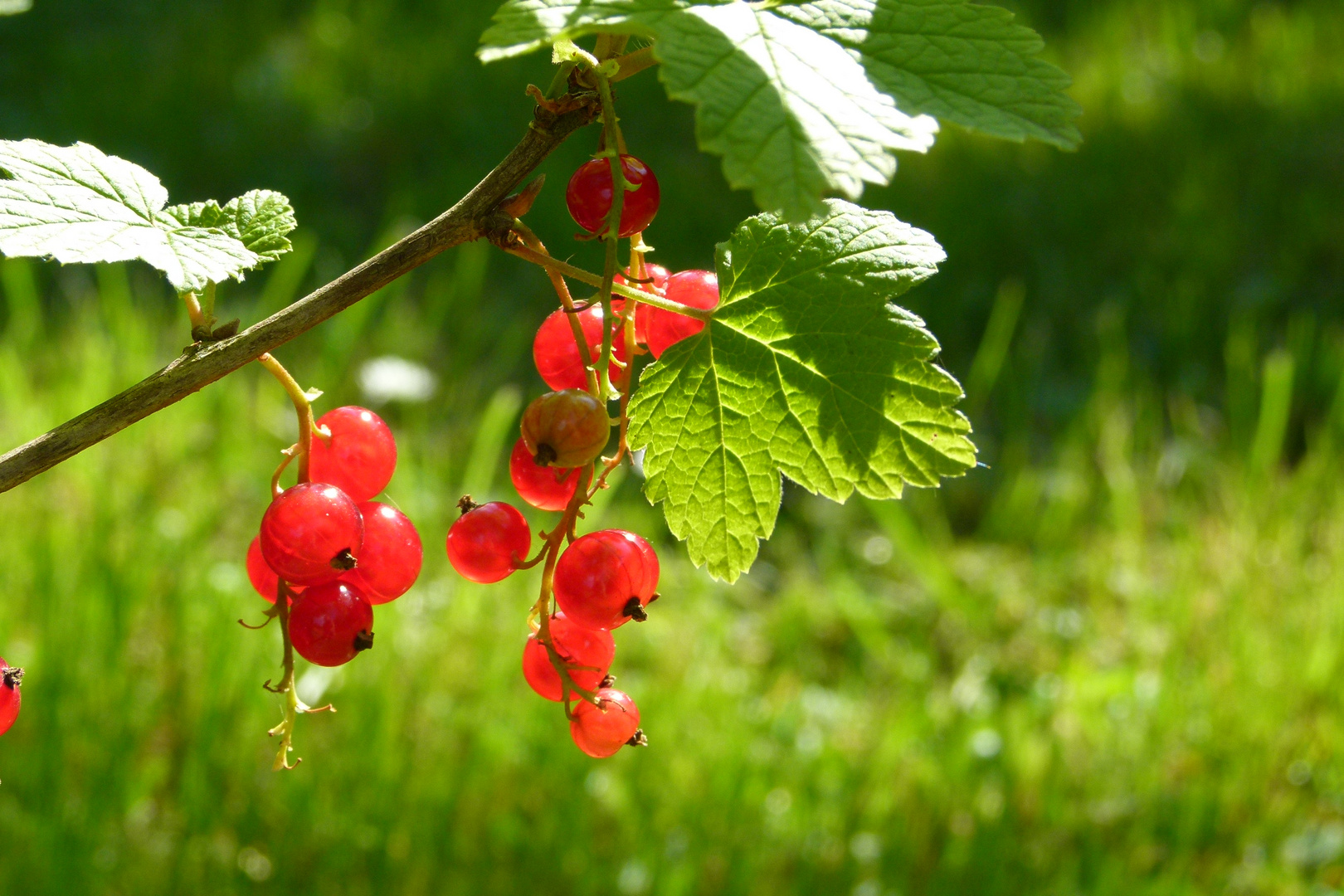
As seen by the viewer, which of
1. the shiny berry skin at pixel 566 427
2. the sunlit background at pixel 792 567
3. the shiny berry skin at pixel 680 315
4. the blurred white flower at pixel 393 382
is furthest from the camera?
the blurred white flower at pixel 393 382

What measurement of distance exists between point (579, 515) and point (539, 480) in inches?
2.1

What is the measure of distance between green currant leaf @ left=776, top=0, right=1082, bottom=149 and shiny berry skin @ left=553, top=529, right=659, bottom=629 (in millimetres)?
258

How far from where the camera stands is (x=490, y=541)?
0.68 meters

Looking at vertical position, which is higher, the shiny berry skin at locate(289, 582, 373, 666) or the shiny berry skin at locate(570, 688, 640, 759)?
the shiny berry skin at locate(289, 582, 373, 666)

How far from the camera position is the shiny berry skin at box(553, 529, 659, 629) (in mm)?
640

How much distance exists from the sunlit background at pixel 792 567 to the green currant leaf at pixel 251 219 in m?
1.36

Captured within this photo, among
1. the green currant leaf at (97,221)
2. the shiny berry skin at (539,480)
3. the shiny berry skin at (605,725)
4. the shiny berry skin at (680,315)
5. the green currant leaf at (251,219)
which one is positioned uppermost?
the green currant leaf at (97,221)

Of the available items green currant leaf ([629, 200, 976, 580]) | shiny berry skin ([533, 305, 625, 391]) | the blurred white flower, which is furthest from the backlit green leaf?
the blurred white flower

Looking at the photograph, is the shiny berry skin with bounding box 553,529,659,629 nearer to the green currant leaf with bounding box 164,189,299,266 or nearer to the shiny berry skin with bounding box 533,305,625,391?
the shiny berry skin with bounding box 533,305,625,391

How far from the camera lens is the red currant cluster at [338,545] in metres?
0.63

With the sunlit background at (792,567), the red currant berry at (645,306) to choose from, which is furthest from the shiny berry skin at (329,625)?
the sunlit background at (792,567)

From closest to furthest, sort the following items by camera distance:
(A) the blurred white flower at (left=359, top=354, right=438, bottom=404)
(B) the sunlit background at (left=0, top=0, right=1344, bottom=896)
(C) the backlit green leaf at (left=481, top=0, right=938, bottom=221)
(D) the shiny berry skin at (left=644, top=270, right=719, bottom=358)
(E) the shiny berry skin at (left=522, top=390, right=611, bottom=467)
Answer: (C) the backlit green leaf at (left=481, top=0, right=938, bottom=221) < (E) the shiny berry skin at (left=522, top=390, right=611, bottom=467) < (D) the shiny berry skin at (left=644, top=270, right=719, bottom=358) < (B) the sunlit background at (left=0, top=0, right=1344, bottom=896) < (A) the blurred white flower at (left=359, top=354, right=438, bottom=404)

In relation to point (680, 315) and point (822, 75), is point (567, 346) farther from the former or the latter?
point (822, 75)

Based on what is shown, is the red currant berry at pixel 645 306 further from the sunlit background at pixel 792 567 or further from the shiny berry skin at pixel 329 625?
the sunlit background at pixel 792 567
